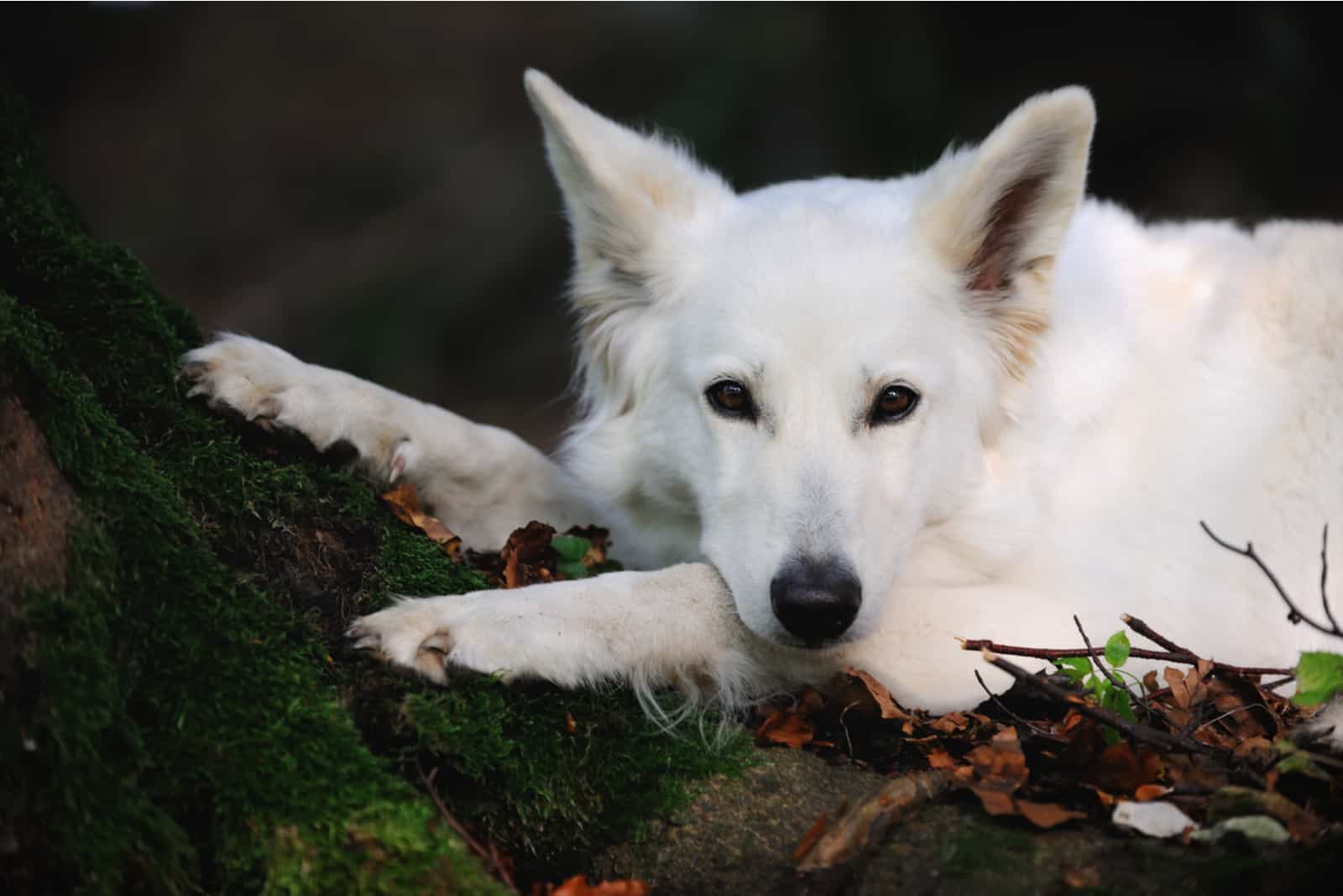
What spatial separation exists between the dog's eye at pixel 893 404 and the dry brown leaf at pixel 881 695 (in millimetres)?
694

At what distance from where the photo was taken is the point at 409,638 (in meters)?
2.50

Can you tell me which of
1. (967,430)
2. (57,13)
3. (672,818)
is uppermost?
(57,13)

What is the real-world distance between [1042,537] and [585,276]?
1671 millimetres

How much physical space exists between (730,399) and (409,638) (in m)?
1.17

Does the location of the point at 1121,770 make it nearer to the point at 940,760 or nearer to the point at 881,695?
the point at 940,760

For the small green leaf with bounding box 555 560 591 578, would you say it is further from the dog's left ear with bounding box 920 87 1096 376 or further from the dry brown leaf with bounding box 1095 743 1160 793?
the dry brown leaf with bounding box 1095 743 1160 793

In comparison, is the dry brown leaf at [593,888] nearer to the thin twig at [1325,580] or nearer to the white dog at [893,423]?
the white dog at [893,423]

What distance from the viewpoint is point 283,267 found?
416 inches

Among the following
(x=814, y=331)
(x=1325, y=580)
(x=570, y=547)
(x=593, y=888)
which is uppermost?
(x=814, y=331)

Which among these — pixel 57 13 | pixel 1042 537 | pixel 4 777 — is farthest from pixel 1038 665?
pixel 57 13

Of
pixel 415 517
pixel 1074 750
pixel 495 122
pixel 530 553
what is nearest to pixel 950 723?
pixel 1074 750

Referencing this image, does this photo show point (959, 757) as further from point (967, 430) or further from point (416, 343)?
point (416, 343)

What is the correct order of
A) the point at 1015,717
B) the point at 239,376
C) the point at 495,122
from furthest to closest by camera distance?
1. the point at 495,122
2. the point at 239,376
3. the point at 1015,717

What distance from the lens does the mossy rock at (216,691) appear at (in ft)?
6.64
